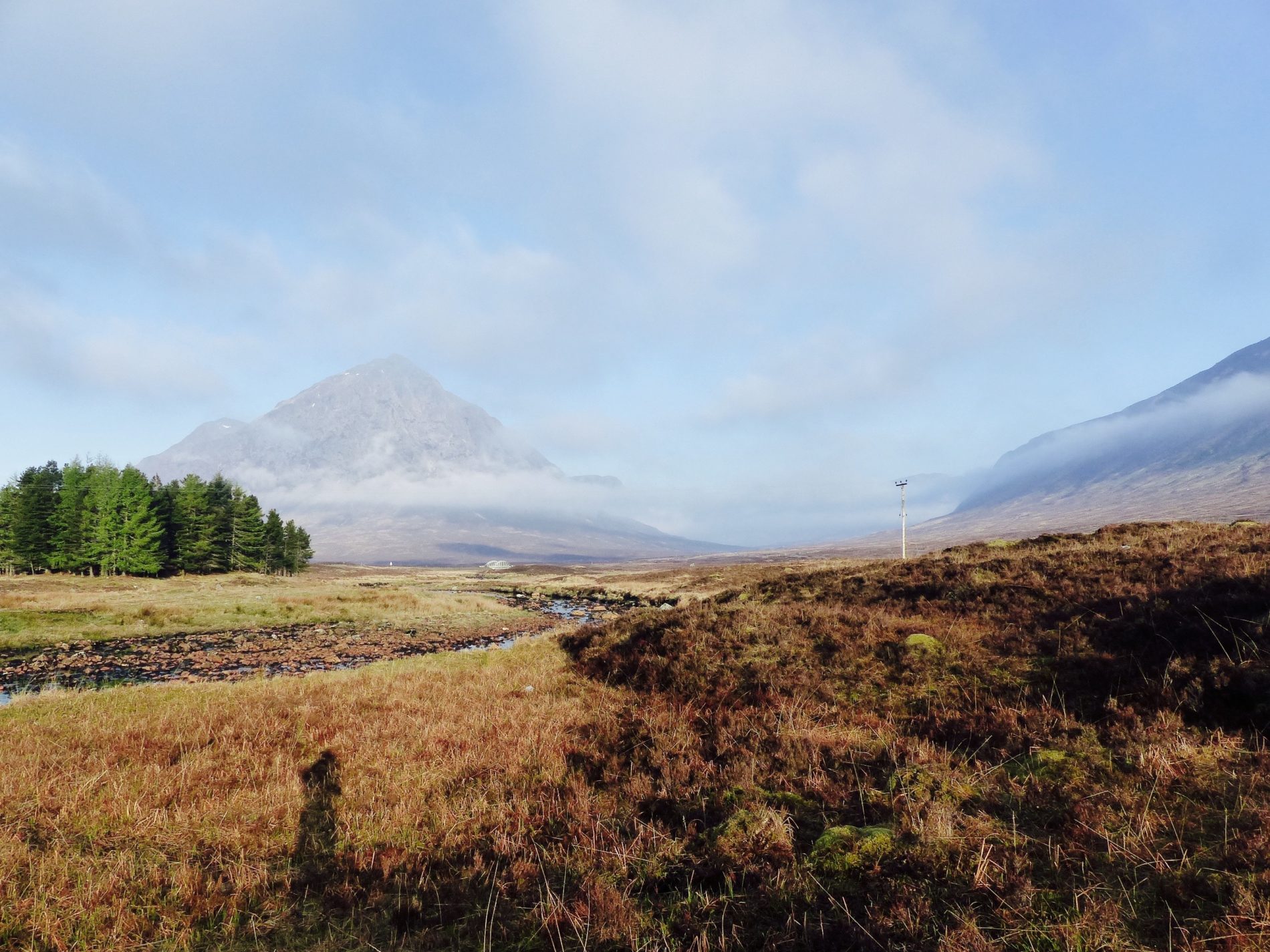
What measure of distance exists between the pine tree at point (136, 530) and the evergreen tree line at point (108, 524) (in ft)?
0.27

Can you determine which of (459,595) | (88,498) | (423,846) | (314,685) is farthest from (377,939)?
(88,498)

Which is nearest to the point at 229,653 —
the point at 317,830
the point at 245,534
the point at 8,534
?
the point at 317,830

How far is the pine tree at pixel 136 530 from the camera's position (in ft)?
210

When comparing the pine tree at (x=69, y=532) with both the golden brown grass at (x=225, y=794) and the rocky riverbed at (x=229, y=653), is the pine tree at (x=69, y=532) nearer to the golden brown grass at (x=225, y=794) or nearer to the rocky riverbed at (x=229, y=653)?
the rocky riverbed at (x=229, y=653)

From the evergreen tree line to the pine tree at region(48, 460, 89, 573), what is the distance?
0.27ft

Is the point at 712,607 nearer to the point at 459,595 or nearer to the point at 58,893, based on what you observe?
the point at 58,893

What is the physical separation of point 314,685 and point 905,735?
1486cm

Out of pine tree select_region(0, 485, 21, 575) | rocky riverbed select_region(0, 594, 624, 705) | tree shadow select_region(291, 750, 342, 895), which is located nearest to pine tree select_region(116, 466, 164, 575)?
pine tree select_region(0, 485, 21, 575)

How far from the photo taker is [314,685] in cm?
1485

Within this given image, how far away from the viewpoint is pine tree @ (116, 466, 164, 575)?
Answer: 64.1 m

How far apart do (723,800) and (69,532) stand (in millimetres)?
90843

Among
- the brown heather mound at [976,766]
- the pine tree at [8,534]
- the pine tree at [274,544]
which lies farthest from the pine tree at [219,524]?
the brown heather mound at [976,766]

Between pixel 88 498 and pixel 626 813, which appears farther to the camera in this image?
pixel 88 498

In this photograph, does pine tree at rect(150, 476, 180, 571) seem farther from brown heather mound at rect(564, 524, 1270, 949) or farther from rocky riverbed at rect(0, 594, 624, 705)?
brown heather mound at rect(564, 524, 1270, 949)
